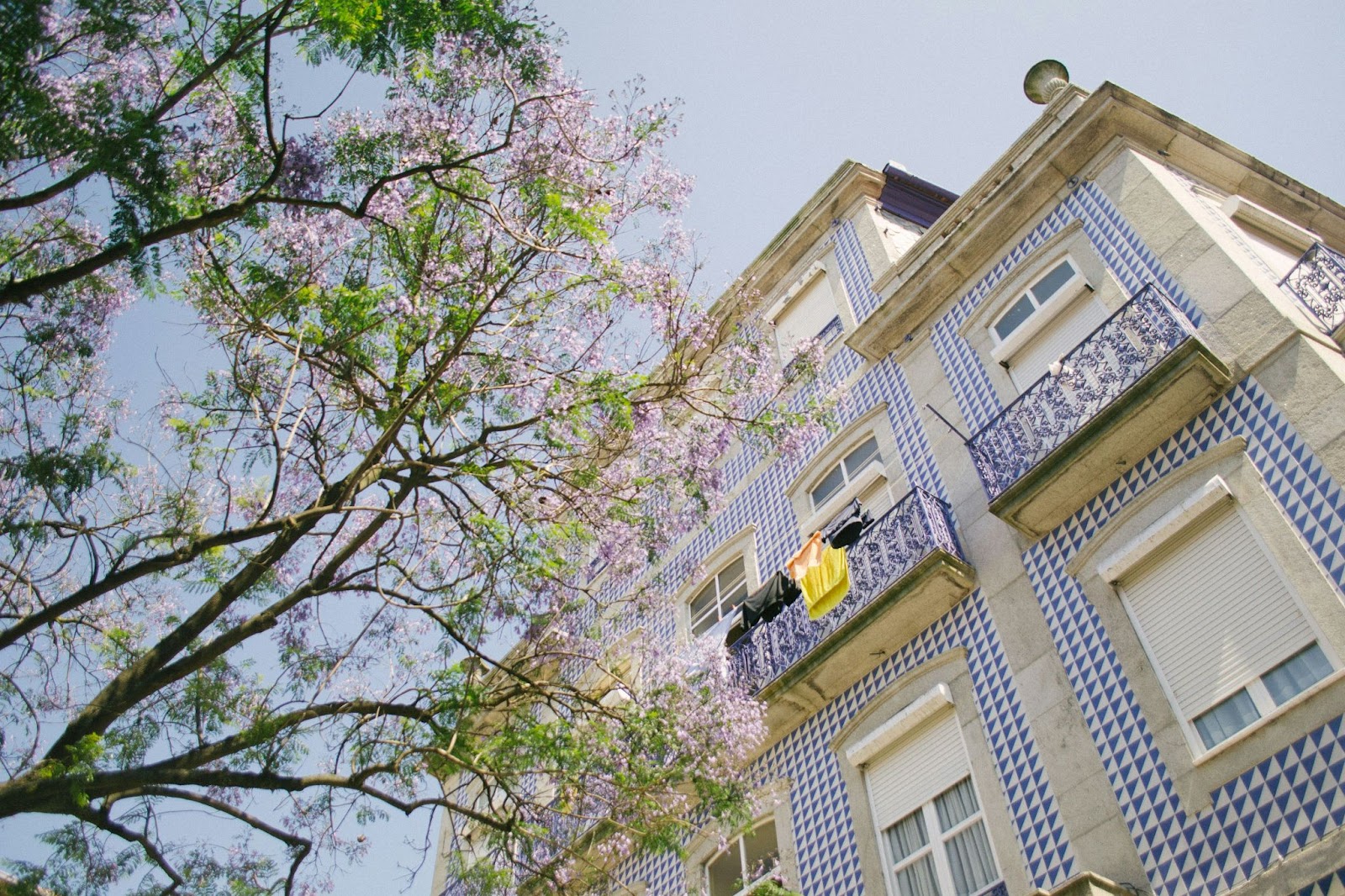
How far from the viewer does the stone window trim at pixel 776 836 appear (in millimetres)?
10156

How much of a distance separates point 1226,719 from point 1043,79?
33.1 feet

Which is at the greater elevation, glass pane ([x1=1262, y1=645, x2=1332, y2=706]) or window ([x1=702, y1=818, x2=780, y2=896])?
window ([x1=702, y1=818, x2=780, y2=896])

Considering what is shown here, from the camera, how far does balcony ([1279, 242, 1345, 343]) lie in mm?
9297

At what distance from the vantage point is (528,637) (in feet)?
32.4

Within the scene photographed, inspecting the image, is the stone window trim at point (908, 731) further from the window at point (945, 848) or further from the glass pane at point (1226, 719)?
the glass pane at point (1226, 719)

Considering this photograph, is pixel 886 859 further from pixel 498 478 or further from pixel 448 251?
pixel 448 251

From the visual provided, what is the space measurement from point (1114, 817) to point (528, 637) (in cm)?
523

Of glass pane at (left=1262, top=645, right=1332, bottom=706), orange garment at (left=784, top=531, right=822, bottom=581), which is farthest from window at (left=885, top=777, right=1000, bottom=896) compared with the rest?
orange garment at (left=784, top=531, right=822, bottom=581)

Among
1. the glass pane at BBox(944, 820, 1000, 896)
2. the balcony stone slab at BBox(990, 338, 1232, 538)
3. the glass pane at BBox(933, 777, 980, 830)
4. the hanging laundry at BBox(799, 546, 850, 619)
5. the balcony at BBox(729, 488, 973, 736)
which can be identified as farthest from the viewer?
the hanging laundry at BBox(799, 546, 850, 619)

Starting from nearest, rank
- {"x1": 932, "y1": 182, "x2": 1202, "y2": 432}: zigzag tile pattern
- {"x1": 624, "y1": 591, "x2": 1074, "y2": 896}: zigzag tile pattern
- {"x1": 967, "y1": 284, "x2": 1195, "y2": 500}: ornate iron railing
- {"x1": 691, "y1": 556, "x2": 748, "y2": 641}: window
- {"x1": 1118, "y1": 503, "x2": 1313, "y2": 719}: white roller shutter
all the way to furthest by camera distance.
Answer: {"x1": 1118, "y1": 503, "x2": 1313, "y2": 719}: white roller shutter
{"x1": 624, "y1": 591, "x2": 1074, "y2": 896}: zigzag tile pattern
{"x1": 967, "y1": 284, "x2": 1195, "y2": 500}: ornate iron railing
{"x1": 932, "y1": 182, "x2": 1202, "y2": 432}: zigzag tile pattern
{"x1": 691, "y1": 556, "x2": 748, "y2": 641}: window

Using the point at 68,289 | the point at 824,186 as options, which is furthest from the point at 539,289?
the point at 824,186

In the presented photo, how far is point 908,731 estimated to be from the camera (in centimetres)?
977

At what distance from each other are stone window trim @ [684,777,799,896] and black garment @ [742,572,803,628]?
205cm

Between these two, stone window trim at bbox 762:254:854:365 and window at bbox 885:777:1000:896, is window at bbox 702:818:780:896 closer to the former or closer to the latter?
window at bbox 885:777:1000:896
